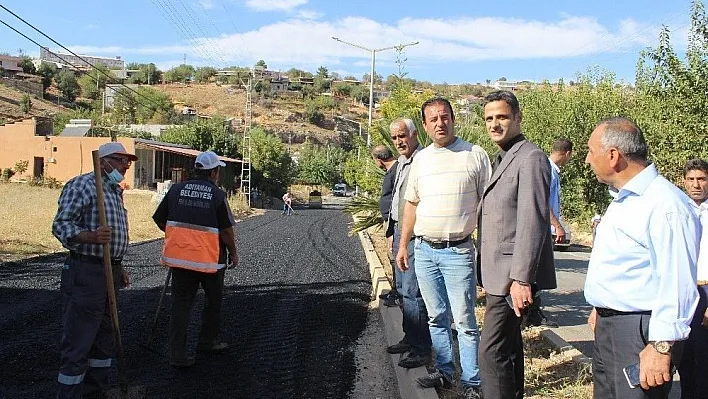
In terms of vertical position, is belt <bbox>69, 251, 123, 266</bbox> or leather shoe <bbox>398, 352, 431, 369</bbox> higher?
belt <bbox>69, 251, 123, 266</bbox>

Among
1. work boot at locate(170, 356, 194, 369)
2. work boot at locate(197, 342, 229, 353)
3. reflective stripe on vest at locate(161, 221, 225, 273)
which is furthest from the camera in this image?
work boot at locate(197, 342, 229, 353)

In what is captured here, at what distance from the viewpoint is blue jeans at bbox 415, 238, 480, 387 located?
12.8 feet

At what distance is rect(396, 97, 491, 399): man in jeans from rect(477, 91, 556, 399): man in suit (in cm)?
37

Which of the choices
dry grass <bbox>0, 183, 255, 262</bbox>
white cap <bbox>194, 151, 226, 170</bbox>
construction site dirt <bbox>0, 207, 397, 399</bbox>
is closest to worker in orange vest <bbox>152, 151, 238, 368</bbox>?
white cap <bbox>194, 151, 226, 170</bbox>

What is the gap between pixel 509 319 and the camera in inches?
133

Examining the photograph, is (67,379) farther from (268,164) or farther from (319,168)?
(319,168)

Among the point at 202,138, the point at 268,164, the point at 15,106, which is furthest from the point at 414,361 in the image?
the point at 15,106

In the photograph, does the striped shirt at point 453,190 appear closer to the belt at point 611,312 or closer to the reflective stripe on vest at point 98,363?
the belt at point 611,312

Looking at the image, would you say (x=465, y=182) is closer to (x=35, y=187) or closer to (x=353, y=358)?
(x=353, y=358)

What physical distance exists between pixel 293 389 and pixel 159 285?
514cm

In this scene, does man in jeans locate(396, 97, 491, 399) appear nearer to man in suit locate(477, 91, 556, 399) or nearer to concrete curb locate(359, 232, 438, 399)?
concrete curb locate(359, 232, 438, 399)

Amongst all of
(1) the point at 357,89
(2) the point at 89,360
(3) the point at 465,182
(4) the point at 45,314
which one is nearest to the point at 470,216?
(3) the point at 465,182

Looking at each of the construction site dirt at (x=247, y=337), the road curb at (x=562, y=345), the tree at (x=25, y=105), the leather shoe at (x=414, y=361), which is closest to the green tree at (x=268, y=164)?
the tree at (x=25, y=105)

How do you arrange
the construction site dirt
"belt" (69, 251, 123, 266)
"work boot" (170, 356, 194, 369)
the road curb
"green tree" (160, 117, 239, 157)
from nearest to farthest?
"belt" (69, 251, 123, 266)
the construction site dirt
the road curb
"work boot" (170, 356, 194, 369)
"green tree" (160, 117, 239, 157)
